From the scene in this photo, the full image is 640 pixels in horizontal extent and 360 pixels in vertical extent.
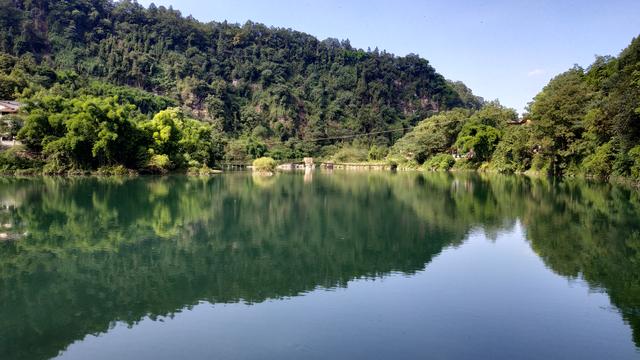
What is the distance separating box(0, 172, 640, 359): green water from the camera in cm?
802

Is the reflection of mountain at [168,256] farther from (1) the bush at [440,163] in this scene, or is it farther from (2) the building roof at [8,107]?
(1) the bush at [440,163]

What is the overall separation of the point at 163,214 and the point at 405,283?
1382 centimetres

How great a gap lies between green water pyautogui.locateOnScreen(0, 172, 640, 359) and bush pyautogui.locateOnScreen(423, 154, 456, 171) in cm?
5021

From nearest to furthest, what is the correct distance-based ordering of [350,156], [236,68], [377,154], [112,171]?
[112,171] → [377,154] → [350,156] → [236,68]

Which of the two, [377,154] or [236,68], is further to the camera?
[236,68]

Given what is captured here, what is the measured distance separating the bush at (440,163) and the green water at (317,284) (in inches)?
1977

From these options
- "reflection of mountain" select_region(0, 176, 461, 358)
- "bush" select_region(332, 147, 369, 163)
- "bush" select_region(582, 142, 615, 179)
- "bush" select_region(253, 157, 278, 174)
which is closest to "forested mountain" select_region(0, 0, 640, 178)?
"bush" select_region(582, 142, 615, 179)

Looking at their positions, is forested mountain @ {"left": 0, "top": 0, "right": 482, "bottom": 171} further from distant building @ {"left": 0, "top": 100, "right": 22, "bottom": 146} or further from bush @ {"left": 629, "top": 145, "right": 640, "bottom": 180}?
bush @ {"left": 629, "top": 145, "right": 640, "bottom": 180}

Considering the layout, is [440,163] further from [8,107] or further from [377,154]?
[8,107]

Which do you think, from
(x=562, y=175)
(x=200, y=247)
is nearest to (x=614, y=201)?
(x=200, y=247)

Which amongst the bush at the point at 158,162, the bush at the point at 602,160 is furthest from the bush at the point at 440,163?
the bush at the point at 158,162

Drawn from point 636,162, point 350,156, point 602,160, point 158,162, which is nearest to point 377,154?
point 350,156

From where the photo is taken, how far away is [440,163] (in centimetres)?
7450

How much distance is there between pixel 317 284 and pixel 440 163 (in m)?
65.4
